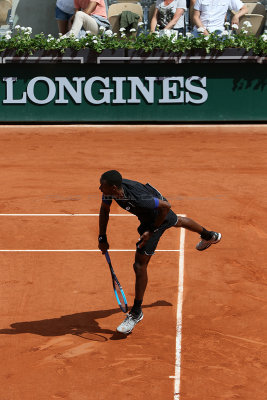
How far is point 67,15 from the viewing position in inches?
747

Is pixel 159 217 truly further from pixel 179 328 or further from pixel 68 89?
pixel 68 89

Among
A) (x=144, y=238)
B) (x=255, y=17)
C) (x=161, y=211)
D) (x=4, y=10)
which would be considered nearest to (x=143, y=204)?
(x=161, y=211)

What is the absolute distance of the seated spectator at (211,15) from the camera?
18.1m

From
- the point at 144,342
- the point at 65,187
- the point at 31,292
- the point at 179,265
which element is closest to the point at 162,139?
the point at 65,187

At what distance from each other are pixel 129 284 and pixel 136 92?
32.4ft

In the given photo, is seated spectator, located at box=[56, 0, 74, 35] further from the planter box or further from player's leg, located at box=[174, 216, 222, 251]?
player's leg, located at box=[174, 216, 222, 251]

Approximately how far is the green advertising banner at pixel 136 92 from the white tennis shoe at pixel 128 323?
11.1 m

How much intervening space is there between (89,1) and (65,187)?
6.57 metres

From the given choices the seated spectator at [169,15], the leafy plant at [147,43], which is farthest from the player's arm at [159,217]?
the seated spectator at [169,15]

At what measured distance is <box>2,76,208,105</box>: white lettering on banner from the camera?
17938mm

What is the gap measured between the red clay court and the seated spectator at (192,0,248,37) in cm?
384

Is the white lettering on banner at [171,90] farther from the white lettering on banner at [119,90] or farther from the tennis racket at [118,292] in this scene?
the tennis racket at [118,292]

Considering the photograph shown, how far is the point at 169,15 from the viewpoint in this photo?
60.6 ft

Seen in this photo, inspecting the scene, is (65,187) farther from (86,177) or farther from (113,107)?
(113,107)
